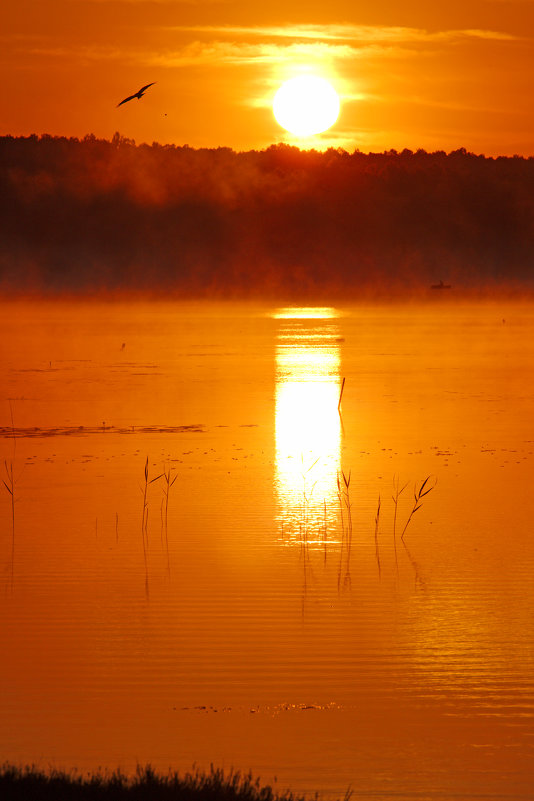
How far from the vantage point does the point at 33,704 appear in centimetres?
778

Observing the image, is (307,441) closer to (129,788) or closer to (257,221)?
(129,788)

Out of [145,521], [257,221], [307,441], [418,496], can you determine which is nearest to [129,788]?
[145,521]

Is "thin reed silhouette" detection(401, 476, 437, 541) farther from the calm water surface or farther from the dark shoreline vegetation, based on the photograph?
the dark shoreline vegetation

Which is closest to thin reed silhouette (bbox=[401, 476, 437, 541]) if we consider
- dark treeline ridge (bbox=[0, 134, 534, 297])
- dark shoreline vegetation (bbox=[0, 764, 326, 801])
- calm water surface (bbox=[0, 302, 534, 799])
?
calm water surface (bbox=[0, 302, 534, 799])

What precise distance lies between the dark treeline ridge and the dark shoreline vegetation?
128722 millimetres

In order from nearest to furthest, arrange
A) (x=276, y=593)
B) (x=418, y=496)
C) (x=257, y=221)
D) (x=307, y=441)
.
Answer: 1. (x=276, y=593)
2. (x=418, y=496)
3. (x=307, y=441)
4. (x=257, y=221)

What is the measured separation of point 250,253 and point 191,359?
11319 cm

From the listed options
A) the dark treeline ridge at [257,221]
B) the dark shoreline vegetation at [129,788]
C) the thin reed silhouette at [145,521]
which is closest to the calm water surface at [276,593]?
the thin reed silhouette at [145,521]

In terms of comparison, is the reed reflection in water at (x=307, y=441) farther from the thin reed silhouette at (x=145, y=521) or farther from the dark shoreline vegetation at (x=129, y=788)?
the dark shoreline vegetation at (x=129, y=788)

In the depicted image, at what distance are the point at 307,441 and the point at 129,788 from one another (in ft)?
41.7

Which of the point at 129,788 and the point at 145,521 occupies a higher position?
the point at 145,521

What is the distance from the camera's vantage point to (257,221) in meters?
153

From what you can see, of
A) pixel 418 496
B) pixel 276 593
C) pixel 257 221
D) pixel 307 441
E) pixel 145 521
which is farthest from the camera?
pixel 257 221

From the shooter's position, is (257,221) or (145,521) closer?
(145,521)
